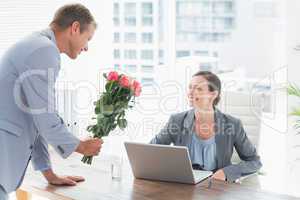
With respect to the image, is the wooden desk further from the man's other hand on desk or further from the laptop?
the man's other hand on desk

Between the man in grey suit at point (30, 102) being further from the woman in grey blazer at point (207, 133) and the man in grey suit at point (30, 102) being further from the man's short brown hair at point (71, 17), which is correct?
the woman in grey blazer at point (207, 133)

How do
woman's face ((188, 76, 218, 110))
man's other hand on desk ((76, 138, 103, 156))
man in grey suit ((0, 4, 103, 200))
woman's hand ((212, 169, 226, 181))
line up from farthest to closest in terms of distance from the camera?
woman's face ((188, 76, 218, 110))
woman's hand ((212, 169, 226, 181))
man's other hand on desk ((76, 138, 103, 156))
man in grey suit ((0, 4, 103, 200))

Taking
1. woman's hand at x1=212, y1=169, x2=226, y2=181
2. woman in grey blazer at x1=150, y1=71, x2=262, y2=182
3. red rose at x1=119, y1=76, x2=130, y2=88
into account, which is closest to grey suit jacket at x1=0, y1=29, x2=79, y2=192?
red rose at x1=119, y1=76, x2=130, y2=88

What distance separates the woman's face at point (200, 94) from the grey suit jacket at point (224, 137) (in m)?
0.06

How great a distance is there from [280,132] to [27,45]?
270 centimetres

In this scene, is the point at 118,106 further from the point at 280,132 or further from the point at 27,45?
the point at 280,132

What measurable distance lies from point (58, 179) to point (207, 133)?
101 centimetres

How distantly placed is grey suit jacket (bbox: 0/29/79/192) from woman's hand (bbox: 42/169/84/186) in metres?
0.20

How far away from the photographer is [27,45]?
2166mm

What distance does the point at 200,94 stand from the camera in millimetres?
3064

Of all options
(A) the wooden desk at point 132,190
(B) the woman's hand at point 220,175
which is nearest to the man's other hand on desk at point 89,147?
(A) the wooden desk at point 132,190

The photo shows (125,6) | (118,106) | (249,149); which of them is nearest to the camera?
(118,106)

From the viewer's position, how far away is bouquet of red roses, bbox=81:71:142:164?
2312mm

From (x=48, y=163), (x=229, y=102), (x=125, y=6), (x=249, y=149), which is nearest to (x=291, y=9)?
(x=229, y=102)
